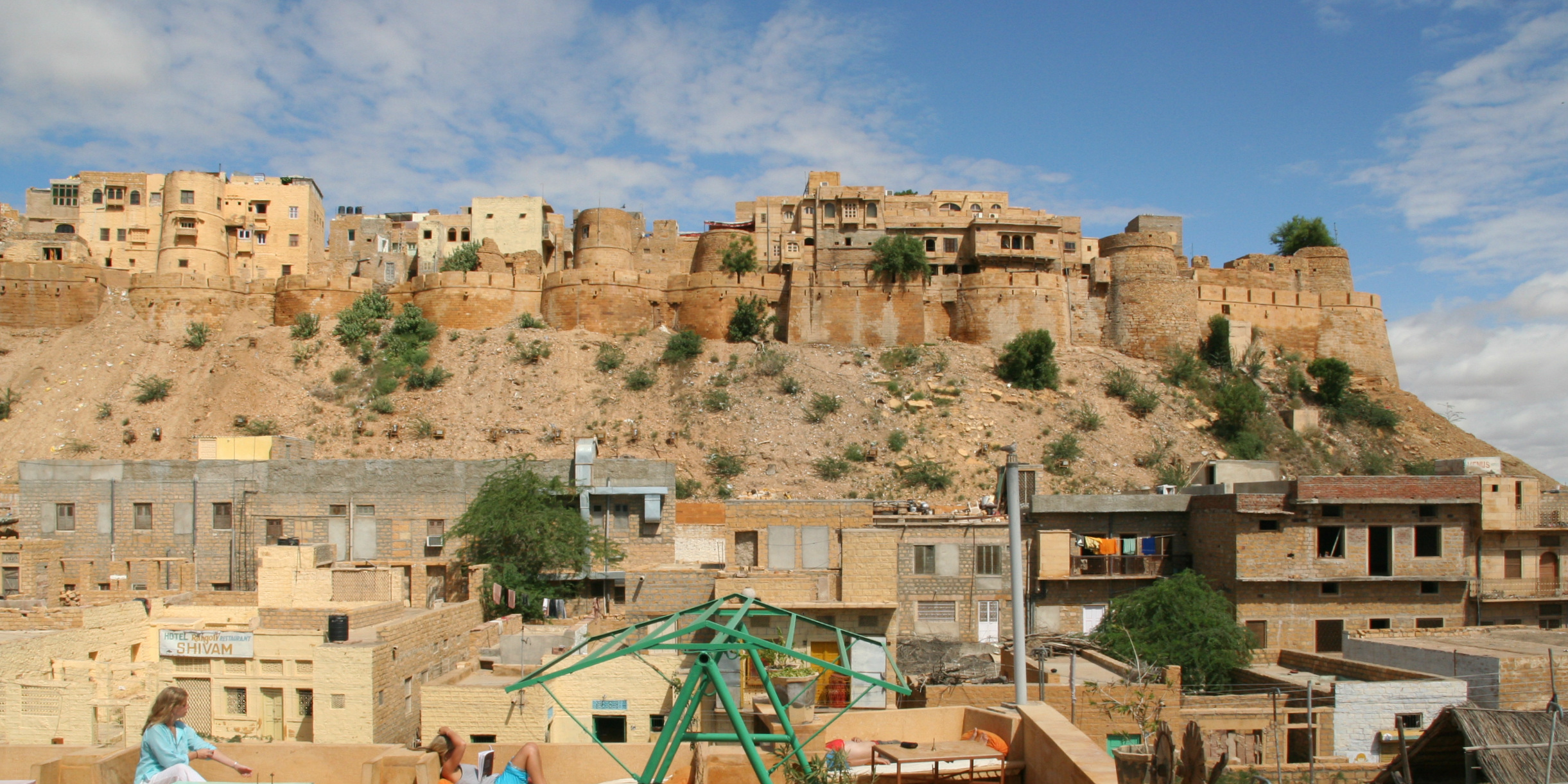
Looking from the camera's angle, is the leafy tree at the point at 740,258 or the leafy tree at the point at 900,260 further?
the leafy tree at the point at 740,258

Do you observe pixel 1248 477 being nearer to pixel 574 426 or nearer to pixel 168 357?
pixel 574 426

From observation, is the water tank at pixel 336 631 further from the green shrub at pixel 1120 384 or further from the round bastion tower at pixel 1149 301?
the round bastion tower at pixel 1149 301

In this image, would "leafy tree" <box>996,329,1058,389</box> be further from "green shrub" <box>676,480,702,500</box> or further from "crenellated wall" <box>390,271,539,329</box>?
"crenellated wall" <box>390,271,539,329</box>

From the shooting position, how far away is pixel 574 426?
121ft

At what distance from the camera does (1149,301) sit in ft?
150

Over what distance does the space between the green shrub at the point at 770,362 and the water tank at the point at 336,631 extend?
2645 centimetres

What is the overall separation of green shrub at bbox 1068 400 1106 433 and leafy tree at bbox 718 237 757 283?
49.1ft

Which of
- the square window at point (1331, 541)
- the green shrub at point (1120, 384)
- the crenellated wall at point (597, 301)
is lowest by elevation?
the square window at point (1331, 541)

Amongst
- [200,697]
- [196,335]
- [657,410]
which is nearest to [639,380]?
[657,410]

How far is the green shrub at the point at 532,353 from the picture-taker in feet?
133

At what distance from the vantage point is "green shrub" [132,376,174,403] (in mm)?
38438

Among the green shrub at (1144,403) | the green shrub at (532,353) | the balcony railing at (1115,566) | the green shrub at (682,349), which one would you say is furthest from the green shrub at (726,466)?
the green shrub at (1144,403)

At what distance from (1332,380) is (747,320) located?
25.4 meters

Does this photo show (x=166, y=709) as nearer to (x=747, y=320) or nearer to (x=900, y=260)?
(x=747, y=320)
